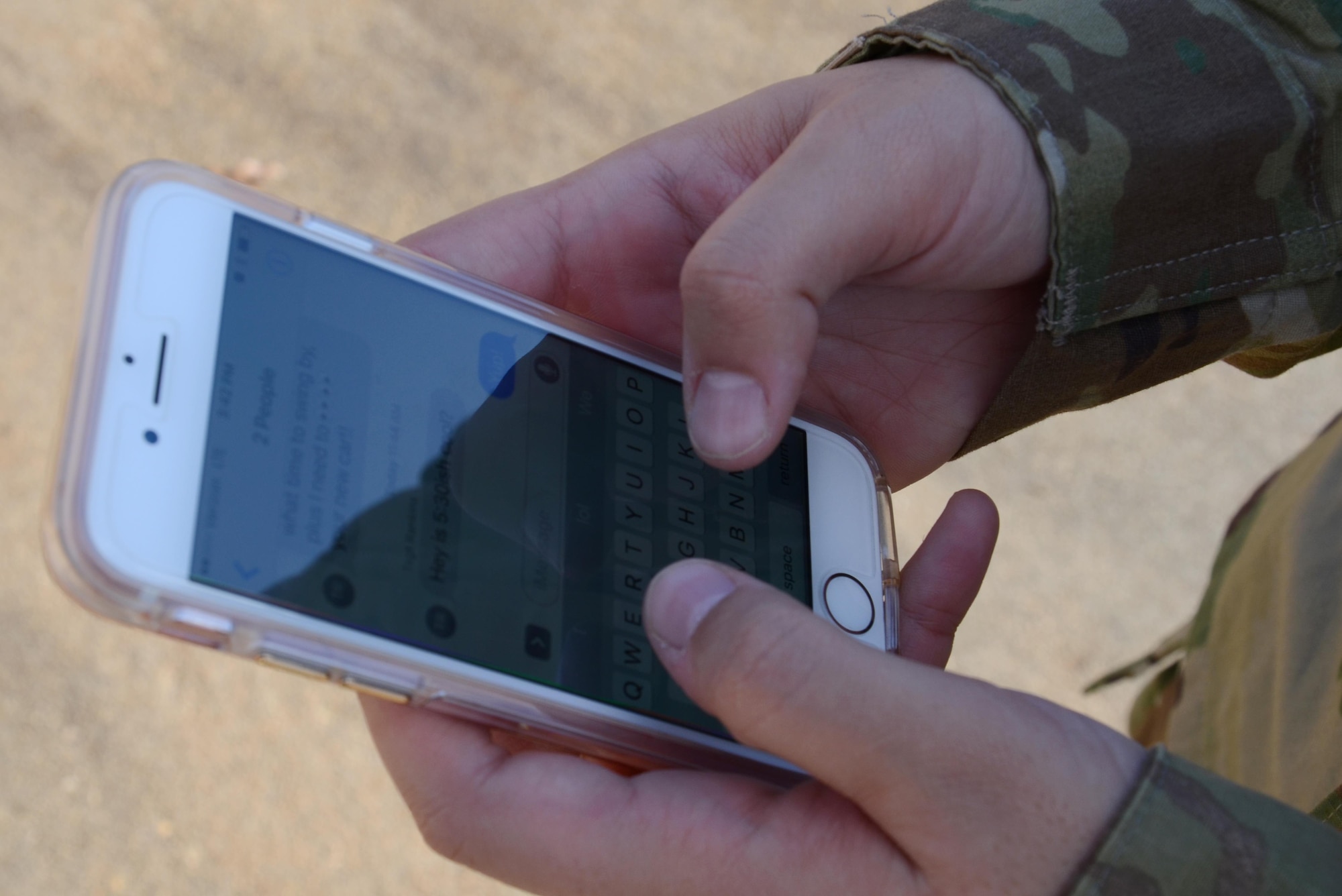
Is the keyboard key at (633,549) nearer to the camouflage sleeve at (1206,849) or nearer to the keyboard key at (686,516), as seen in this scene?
the keyboard key at (686,516)

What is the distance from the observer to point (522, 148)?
1.89 meters

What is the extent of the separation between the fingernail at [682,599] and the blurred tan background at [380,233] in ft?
2.87

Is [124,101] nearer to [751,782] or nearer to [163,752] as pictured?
[163,752]

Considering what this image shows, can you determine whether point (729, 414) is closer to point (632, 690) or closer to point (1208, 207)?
point (632, 690)

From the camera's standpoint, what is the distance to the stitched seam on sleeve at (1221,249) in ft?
Result: 2.89

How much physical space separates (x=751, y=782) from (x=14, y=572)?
3.80 ft

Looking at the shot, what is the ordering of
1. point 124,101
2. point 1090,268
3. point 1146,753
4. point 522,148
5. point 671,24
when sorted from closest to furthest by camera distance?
point 1146,753 → point 1090,268 → point 124,101 → point 522,148 → point 671,24

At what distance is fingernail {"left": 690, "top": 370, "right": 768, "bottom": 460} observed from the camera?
781 mm

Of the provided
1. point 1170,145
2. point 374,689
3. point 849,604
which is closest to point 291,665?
point 374,689

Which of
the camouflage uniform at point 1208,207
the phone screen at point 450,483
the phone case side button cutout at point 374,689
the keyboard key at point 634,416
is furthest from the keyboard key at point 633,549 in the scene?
the camouflage uniform at point 1208,207

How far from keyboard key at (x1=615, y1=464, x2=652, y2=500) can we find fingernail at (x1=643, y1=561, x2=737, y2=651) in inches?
6.8

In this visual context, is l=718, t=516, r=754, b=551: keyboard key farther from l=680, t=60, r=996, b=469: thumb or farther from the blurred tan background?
the blurred tan background

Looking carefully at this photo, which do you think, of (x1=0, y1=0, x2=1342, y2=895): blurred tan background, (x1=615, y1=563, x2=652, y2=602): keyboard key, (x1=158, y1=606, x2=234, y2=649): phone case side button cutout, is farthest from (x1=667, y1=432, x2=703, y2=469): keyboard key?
(x1=0, y1=0, x2=1342, y2=895): blurred tan background

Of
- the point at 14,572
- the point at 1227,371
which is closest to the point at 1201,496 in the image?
the point at 1227,371
